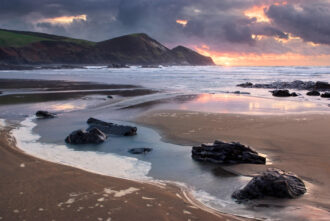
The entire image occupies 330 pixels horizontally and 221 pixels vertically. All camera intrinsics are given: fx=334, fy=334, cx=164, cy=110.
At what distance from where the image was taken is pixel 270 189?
5047mm

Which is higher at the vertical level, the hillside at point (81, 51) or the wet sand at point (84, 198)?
the hillside at point (81, 51)

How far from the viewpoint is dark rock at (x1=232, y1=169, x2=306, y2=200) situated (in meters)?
5.03

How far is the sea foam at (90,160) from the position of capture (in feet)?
21.1

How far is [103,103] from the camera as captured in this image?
1741 centimetres

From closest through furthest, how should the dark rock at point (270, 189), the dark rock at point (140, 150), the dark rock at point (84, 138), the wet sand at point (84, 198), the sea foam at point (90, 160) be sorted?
the wet sand at point (84, 198) < the dark rock at point (270, 189) < the sea foam at point (90, 160) < the dark rock at point (140, 150) < the dark rock at point (84, 138)

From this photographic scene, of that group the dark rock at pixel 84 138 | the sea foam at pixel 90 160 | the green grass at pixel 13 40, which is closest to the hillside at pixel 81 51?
the green grass at pixel 13 40

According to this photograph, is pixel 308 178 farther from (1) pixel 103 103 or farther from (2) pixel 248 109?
(1) pixel 103 103

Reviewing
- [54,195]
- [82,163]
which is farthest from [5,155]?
[54,195]

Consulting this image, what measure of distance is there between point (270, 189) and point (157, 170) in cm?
230

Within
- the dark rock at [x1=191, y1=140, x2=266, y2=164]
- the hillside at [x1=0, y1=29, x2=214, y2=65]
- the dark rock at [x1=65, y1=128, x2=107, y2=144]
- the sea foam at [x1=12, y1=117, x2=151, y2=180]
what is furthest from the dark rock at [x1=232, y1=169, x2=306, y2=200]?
the hillside at [x1=0, y1=29, x2=214, y2=65]

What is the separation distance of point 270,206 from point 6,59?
123m

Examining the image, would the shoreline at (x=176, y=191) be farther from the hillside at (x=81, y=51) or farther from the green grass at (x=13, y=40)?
the green grass at (x=13, y=40)

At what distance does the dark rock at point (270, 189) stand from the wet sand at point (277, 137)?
0.46 feet

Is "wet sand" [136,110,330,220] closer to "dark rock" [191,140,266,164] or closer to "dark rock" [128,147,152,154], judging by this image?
"dark rock" [191,140,266,164]
